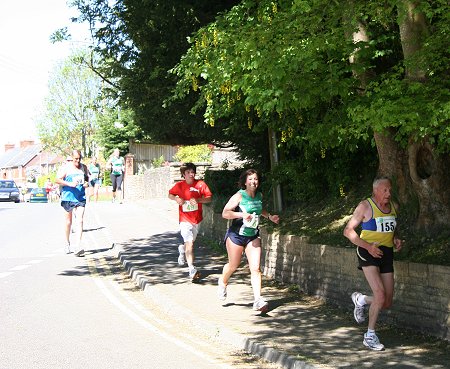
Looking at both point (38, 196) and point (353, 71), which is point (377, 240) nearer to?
point (353, 71)

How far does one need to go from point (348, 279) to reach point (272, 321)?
121 cm

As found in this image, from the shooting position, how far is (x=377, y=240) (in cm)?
743

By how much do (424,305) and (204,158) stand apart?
31.1 metres

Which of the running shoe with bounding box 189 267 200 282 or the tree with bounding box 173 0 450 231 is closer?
the tree with bounding box 173 0 450 231

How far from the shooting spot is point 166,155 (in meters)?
49.5

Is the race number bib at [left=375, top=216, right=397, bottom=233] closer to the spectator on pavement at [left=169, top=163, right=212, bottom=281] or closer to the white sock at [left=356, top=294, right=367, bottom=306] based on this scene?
the white sock at [left=356, top=294, right=367, bottom=306]

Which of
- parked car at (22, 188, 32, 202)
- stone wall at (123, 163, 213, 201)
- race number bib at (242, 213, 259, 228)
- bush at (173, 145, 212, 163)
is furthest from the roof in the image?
race number bib at (242, 213, 259, 228)

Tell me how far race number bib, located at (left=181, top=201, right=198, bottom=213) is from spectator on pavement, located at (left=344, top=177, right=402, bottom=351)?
4.48m

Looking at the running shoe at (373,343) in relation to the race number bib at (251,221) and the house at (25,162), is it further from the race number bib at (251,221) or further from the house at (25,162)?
the house at (25,162)

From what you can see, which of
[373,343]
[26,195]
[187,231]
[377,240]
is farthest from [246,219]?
[26,195]

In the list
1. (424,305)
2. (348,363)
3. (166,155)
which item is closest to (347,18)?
(424,305)

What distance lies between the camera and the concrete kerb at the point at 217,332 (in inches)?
268

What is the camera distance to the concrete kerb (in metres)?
6.81

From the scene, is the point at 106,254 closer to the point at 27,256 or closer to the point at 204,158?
the point at 27,256
